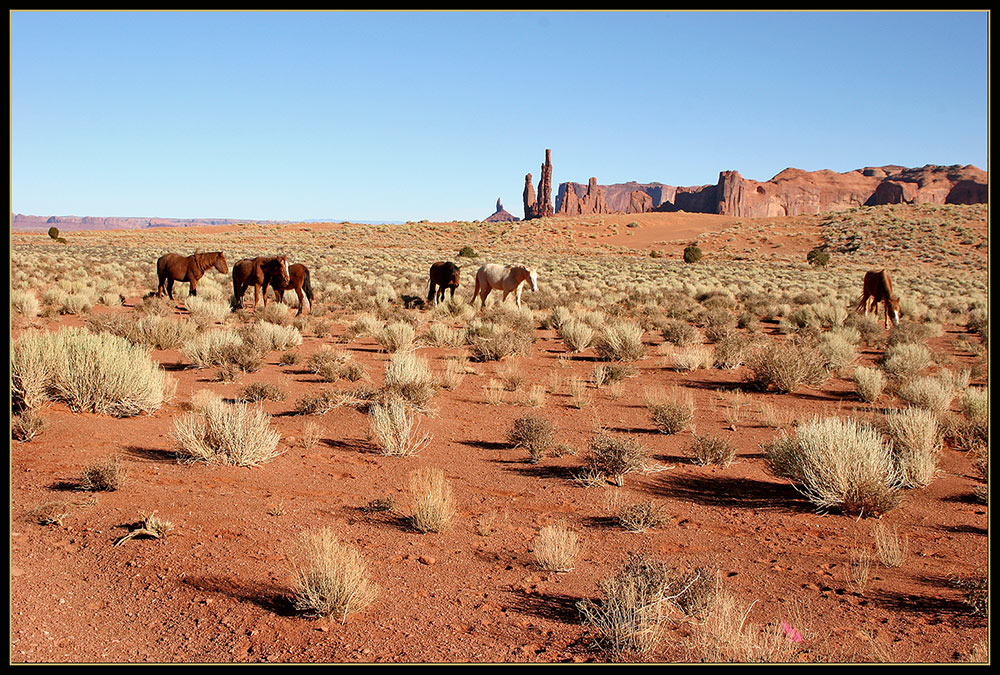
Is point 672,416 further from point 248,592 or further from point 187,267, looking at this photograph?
point 187,267

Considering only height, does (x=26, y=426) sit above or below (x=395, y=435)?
above

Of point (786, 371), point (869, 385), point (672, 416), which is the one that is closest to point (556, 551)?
point (672, 416)

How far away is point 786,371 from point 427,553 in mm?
7760

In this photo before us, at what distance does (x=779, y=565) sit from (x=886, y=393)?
745 cm

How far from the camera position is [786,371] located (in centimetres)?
1041

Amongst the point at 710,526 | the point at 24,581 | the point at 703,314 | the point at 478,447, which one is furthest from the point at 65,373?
the point at 703,314

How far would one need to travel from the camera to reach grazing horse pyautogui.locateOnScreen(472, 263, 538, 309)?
18750mm

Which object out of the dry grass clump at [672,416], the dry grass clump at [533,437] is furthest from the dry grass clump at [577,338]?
the dry grass clump at [533,437]

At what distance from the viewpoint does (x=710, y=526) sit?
17.4 ft

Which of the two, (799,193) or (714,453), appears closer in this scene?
(714,453)

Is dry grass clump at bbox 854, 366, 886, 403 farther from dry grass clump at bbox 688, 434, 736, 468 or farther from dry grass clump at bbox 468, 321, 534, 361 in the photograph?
dry grass clump at bbox 468, 321, 534, 361

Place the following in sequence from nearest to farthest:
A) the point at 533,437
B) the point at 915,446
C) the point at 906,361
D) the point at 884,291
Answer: the point at 915,446
the point at 533,437
the point at 906,361
the point at 884,291

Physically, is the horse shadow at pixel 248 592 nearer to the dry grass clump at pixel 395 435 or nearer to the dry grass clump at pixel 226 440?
the dry grass clump at pixel 226 440

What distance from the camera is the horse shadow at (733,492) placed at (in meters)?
5.79
